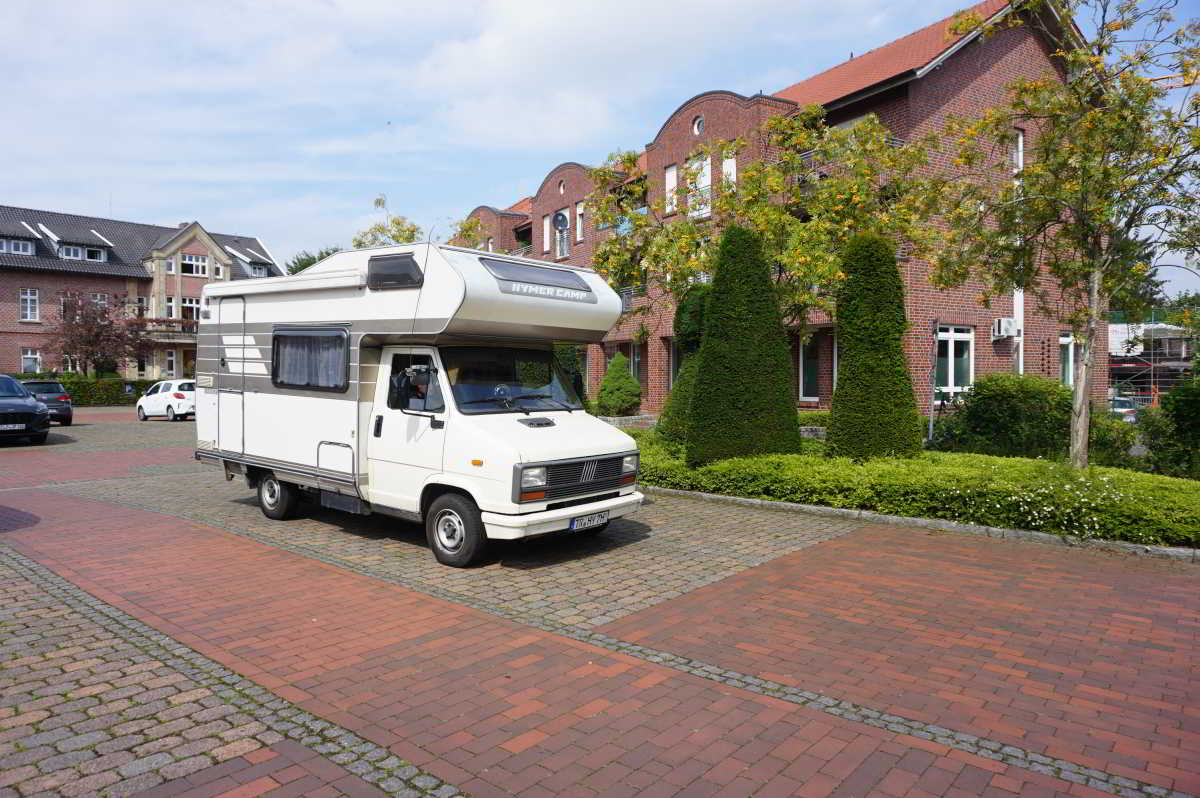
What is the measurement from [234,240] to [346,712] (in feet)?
219

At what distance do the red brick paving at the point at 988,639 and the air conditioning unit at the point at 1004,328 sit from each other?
594 inches

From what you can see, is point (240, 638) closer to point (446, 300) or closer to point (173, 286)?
point (446, 300)

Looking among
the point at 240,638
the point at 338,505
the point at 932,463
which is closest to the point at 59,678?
the point at 240,638

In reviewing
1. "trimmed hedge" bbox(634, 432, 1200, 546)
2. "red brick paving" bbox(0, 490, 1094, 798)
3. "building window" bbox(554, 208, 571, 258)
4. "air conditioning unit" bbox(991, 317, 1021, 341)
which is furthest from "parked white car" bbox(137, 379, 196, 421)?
"air conditioning unit" bbox(991, 317, 1021, 341)

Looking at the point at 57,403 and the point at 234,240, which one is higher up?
the point at 234,240

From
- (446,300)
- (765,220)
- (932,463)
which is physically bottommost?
(932,463)

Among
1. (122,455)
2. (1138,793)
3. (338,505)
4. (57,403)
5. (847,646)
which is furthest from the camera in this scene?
(57,403)

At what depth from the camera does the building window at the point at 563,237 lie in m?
32.8

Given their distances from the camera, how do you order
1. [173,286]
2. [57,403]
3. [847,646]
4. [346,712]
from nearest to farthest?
[346,712] → [847,646] → [57,403] → [173,286]

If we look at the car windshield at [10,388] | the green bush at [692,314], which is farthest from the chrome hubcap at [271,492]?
the car windshield at [10,388]

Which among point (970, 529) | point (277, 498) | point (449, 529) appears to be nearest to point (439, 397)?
point (449, 529)

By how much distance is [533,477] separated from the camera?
7.11 meters

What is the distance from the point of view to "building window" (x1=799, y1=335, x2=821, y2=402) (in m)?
22.0

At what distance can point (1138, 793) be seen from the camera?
3596mm
